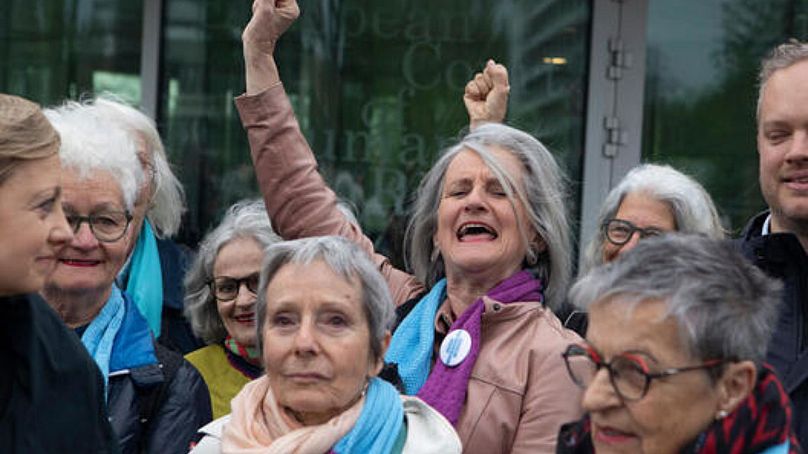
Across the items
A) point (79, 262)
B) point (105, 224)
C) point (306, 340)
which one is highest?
point (105, 224)

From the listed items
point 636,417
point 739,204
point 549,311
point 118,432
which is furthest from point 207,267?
point 739,204

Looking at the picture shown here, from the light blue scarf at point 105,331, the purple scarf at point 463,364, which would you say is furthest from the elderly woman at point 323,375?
the light blue scarf at point 105,331

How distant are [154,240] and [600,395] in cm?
222

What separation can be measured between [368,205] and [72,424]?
412 cm

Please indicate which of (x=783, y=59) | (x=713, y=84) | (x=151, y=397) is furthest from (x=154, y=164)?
(x=713, y=84)

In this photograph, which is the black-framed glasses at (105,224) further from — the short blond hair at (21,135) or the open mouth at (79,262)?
the short blond hair at (21,135)

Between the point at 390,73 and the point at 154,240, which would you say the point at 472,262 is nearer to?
the point at 154,240

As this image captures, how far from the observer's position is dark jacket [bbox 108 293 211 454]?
3.26 metres

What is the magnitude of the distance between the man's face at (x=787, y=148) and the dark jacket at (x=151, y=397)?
5.14 feet

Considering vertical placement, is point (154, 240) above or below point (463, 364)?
above

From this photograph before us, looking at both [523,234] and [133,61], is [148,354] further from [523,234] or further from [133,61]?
[133,61]

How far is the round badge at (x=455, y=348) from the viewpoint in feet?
10.4

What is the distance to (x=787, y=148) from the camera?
3.12 meters

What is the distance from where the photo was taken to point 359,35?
265 inches
